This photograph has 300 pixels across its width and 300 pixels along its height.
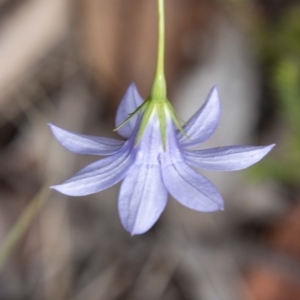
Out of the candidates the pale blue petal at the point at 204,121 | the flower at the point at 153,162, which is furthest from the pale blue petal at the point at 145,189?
the pale blue petal at the point at 204,121

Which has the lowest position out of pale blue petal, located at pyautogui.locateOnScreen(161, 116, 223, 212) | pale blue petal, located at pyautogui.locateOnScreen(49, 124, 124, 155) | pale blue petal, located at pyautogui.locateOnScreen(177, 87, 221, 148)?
pale blue petal, located at pyautogui.locateOnScreen(161, 116, 223, 212)

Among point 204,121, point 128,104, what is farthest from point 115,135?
point 204,121

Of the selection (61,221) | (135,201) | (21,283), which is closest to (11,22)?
(61,221)

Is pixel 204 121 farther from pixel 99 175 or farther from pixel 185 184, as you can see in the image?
pixel 99 175

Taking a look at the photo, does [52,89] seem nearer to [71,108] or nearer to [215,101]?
[71,108]

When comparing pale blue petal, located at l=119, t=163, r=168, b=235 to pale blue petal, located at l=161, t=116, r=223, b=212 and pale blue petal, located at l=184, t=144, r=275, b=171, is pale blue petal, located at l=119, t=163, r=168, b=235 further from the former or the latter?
pale blue petal, located at l=184, t=144, r=275, b=171

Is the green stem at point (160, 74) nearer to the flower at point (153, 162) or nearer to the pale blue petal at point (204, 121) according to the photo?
the flower at point (153, 162)

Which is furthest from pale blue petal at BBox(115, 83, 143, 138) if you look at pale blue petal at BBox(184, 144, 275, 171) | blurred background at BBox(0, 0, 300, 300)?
blurred background at BBox(0, 0, 300, 300)
